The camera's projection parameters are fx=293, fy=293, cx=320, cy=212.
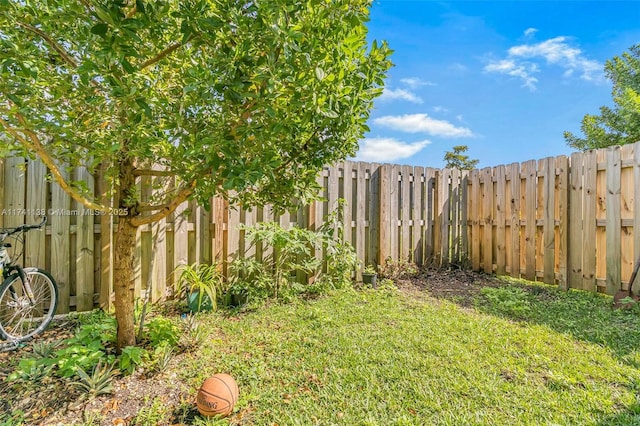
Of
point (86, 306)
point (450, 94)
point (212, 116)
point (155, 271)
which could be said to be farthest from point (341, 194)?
point (450, 94)

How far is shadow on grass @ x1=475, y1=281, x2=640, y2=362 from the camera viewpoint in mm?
2516

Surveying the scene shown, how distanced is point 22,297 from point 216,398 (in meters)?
2.49

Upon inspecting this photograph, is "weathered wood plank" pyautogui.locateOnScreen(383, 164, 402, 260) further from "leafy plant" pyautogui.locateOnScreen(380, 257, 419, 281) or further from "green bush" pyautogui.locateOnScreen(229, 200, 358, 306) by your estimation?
"green bush" pyautogui.locateOnScreen(229, 200, 358, 306)

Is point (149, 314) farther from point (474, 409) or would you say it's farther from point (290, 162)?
point (474, 409)

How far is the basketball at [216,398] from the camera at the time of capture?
1597 mm

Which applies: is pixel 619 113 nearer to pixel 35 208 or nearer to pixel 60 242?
pixel 60 242

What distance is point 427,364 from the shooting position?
2.12 m

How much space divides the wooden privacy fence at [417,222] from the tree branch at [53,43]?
1.35m

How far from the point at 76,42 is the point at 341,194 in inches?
137

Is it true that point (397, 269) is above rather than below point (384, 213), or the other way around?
below

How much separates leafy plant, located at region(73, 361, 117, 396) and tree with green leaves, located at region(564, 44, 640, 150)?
16.1 m

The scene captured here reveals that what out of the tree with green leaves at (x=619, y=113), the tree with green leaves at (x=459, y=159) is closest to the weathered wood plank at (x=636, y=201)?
the tree with green leaves at (x=619, y=113)

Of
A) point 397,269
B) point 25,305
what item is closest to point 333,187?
point 397,269

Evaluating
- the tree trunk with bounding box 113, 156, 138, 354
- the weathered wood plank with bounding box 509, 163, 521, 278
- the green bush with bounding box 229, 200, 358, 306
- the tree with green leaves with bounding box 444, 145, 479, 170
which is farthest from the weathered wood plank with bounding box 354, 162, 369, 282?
the tree with green leaves with bounding box 444, 145, 479, 170
